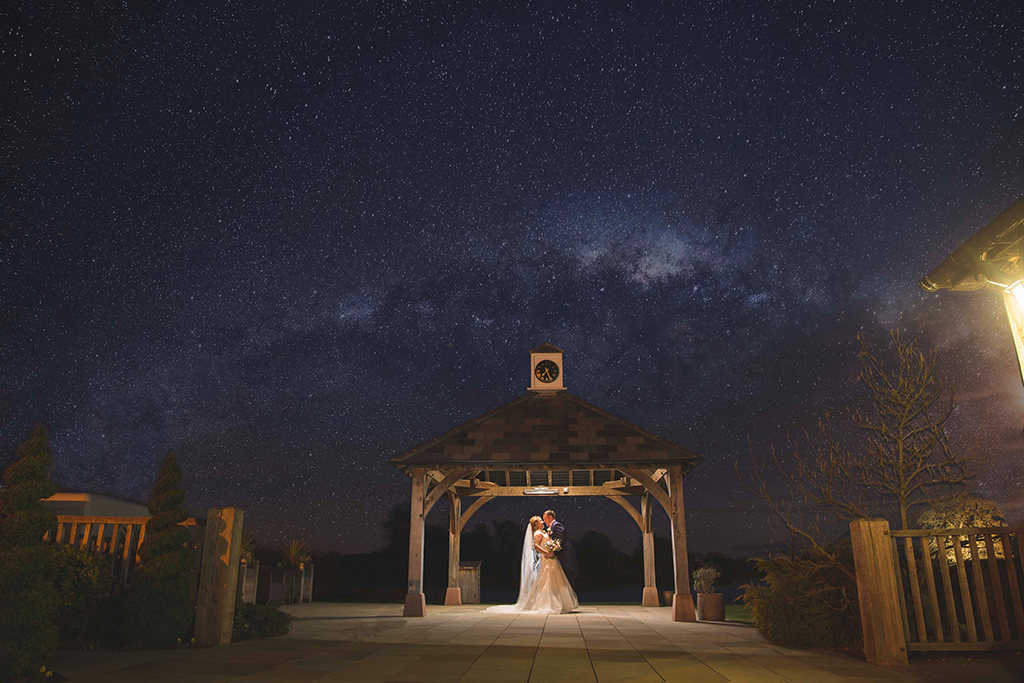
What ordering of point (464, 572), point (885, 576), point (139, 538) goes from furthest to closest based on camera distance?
point (464, 572)
point (139, 538)
point (885, 576)

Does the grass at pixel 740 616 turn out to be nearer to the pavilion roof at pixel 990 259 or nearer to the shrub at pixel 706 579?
the shrub at pixel 706 579

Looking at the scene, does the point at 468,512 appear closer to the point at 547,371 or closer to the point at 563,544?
the point at 563,544

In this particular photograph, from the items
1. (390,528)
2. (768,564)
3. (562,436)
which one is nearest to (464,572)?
(562,436)

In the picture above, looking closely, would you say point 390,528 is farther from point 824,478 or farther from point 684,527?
point 824,478

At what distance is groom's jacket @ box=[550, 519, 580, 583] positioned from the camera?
1709 cm

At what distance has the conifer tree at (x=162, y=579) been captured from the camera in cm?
782

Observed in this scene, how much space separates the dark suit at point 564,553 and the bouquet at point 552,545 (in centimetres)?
11

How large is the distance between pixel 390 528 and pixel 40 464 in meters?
40.9

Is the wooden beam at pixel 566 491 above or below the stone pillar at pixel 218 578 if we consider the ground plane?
above

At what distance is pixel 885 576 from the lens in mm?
7457

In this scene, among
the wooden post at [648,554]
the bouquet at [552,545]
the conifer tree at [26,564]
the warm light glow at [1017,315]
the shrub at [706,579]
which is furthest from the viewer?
the wooden post at [648,554]

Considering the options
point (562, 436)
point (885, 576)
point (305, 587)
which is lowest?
point (305, 587)

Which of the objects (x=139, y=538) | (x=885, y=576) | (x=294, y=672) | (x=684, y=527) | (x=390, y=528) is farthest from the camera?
(x=390, y=528)

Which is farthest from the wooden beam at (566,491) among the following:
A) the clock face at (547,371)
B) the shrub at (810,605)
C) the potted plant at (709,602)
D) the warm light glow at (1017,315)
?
the warm light glow at (1017,315)
